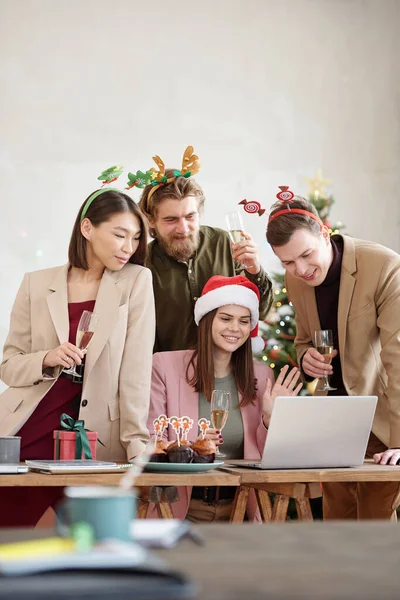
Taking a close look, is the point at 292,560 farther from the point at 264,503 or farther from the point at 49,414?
the point at 49,414

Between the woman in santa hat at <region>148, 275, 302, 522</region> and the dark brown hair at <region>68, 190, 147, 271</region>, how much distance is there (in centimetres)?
41

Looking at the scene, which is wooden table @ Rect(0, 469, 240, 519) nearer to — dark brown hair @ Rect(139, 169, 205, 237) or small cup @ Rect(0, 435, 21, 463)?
small cup @ Rect(0, 435, 21, 463)

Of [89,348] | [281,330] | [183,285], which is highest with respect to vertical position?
[183,285]

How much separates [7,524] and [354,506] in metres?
1.38

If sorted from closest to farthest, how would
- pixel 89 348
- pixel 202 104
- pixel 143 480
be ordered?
pixel 143 480
pixel 89 348
pixel 202 104

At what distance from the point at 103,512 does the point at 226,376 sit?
2334 millimetres

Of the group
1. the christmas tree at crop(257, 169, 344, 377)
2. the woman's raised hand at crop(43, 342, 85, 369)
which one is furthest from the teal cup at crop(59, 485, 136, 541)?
the christmas tree at crop(257, 169, 344, 377)

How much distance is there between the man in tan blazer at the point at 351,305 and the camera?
303 centimetres

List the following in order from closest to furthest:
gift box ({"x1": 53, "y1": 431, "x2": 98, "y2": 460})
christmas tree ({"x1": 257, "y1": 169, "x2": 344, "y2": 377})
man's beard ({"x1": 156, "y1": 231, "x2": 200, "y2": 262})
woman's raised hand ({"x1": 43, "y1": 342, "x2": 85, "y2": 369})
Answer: gift box ({"x1": 53, "y1": 431, "x2": 98, "y2": 460}) → woman's raised hand ({"x1": 43, "y1": 342, "x2": 85, "y2": 369}) → man's beard ({"x1": 156, "y1": 231, "x2": 200, "y2": 262}) → christmas tree ({"x1": 257, "y1": 169, "x2": 344, "y2": 377})

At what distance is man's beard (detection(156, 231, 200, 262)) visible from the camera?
11.6ft

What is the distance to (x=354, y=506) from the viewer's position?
10.9ft

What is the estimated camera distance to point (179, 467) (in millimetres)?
2287

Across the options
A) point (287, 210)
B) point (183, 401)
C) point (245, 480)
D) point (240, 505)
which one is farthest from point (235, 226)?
point (245, 480)

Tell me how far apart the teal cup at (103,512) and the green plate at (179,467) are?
136 centimetres
